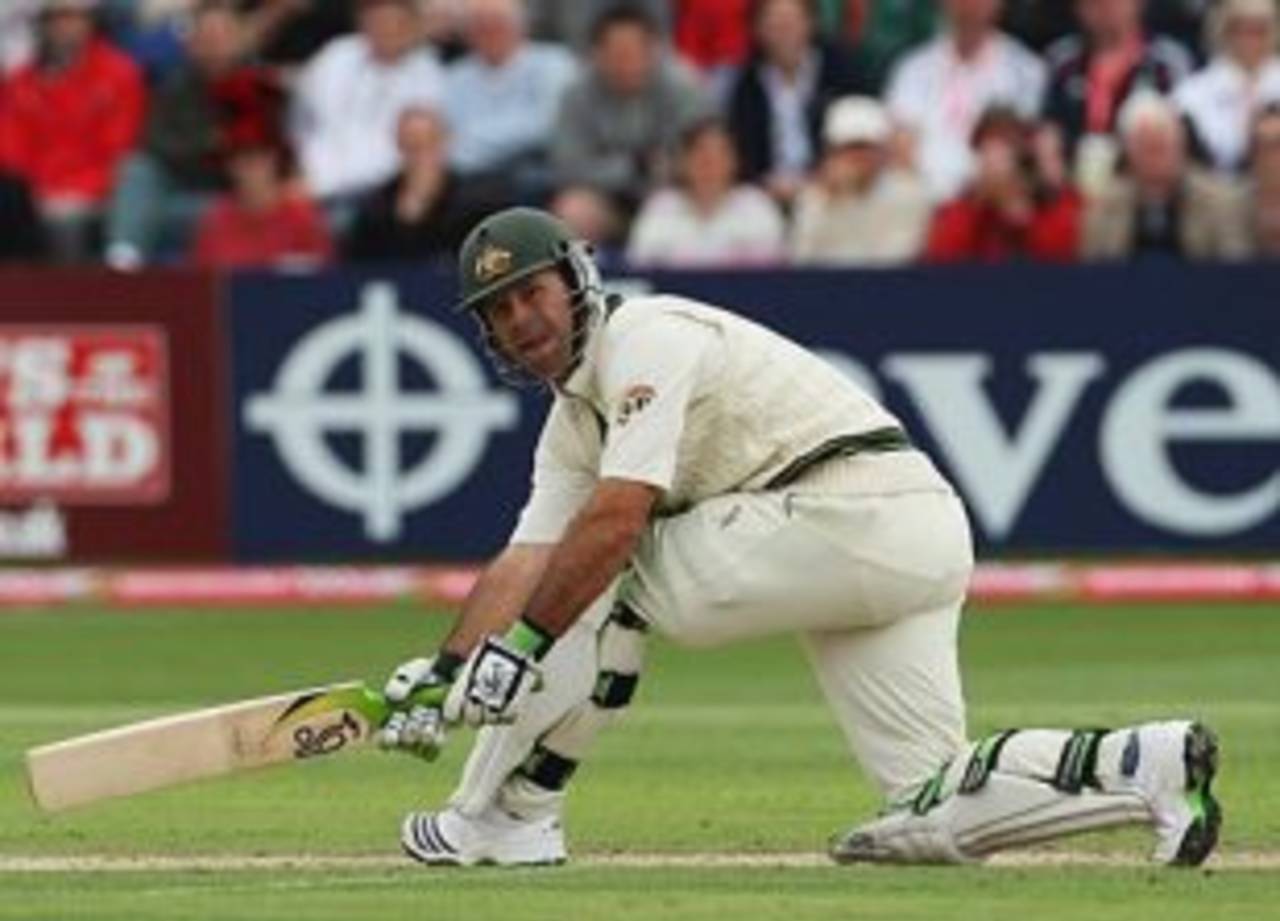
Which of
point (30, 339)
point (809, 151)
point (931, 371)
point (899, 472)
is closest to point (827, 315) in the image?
point (931, 371)

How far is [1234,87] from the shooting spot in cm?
1934

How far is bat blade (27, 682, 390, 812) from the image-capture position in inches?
379

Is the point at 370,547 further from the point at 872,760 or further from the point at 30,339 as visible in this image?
the point at 872,760

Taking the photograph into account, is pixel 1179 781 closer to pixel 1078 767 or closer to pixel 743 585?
pixel 1078 767

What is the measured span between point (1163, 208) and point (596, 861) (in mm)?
9137

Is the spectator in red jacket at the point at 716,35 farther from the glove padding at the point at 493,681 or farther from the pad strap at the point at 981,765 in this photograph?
the glove padding at the point at 493,681

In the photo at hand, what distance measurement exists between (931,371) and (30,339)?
147 inches

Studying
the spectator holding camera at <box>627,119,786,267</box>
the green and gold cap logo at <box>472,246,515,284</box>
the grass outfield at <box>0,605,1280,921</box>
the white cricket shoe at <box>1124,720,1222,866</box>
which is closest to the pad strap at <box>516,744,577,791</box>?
the grass outfield at <box>0,605,1280,921</box>

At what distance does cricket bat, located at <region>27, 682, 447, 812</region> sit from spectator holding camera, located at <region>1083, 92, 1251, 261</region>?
9260mm

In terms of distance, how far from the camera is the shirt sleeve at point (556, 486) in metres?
9.73

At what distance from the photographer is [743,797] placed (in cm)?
1137

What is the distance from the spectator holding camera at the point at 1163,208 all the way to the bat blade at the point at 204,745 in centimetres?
926

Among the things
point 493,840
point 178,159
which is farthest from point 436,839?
point 178,159

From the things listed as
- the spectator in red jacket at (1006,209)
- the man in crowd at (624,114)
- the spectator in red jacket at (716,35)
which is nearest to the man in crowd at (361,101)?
the man in crowd at (624,114)
